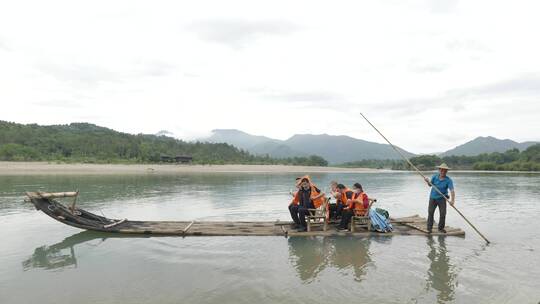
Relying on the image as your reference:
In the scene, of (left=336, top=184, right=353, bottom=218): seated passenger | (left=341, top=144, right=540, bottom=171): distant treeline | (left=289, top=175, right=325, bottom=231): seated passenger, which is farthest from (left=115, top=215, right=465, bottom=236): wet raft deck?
(left=341, top=144, right=540, bottom=171): distant treeline

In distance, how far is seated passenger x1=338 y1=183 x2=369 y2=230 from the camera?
11.3 m

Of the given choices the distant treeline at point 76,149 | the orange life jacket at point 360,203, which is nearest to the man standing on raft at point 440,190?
the orange life jacket at point 360,203

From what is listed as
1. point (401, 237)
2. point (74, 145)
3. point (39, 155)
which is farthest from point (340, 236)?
point (74, 145)

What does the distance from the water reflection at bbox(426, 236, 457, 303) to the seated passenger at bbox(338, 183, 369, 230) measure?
2198mm

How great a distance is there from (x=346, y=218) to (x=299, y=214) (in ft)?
5.13

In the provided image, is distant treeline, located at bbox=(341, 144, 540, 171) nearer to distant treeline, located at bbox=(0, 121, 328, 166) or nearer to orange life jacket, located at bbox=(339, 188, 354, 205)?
distant treeline, located at bbox=(0, 121, 328, 166)

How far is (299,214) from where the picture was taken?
37.3ft

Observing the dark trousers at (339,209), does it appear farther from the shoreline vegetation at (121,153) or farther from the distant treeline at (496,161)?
the distant treeline at (496,161)

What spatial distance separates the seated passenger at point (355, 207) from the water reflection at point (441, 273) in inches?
86.5

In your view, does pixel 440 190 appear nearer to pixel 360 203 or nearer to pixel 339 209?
pixel 360 203

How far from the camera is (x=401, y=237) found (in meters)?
11.3

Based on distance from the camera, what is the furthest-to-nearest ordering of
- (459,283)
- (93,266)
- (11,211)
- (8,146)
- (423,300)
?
1. (8,146)
2. (11,211)
3. (93,266)
4. (459,283)
5. (423,300)

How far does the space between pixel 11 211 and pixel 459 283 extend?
18471mm

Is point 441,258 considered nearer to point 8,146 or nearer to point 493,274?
point 493,274
